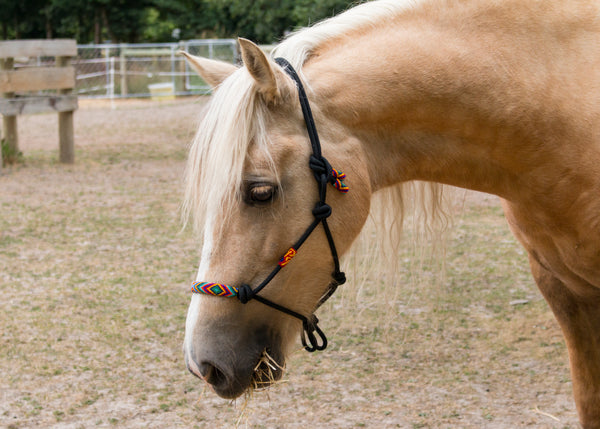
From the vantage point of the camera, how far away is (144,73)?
2136 cm

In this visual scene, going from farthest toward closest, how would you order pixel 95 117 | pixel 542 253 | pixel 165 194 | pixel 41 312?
pixel 95 117 → pixel 165 194 → pixel 41 312 → pixel 542 253

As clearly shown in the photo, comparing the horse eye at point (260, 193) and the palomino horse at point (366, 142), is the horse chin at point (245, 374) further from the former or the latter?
the horse eye at point (260, 193)

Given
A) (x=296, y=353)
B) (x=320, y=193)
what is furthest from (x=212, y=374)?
(x=296, y=353)

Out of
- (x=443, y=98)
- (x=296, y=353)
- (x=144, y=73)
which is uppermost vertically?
(x=443, y=98)

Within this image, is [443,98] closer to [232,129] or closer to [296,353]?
[232,129]

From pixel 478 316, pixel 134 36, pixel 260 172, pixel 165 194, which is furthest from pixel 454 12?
pixel 134 36

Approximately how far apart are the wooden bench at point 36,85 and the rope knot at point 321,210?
773 cm

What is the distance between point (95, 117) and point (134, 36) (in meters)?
20.0

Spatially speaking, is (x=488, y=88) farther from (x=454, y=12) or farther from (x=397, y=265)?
(x=397, y=265)

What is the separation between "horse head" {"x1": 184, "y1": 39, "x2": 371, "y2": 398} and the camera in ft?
5.68

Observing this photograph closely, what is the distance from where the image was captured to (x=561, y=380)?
11.4ft

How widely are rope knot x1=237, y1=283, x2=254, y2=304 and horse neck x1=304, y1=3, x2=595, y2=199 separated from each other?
1.72 ft

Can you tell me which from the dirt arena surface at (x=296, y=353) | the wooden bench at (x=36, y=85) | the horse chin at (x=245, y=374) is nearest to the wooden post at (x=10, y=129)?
the wooden bench at (x=36, y=85)

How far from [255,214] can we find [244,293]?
209 mm
